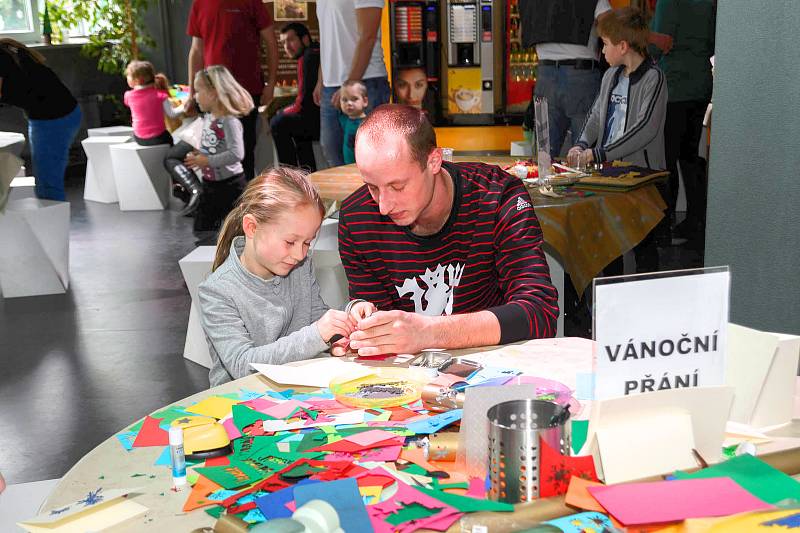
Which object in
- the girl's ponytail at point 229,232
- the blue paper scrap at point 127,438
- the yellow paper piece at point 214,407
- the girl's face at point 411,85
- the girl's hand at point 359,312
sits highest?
the girl's face at point 411,85

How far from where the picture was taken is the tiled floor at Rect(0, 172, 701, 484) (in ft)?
11.8

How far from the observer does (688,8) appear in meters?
6.05

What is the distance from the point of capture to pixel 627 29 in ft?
15.3

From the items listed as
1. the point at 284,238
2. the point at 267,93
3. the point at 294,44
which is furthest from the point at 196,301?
the point at 294,44

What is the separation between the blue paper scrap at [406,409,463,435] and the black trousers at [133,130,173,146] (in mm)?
7323

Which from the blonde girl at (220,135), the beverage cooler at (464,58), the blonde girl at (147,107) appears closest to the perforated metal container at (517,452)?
the blonde girl at (220,135)

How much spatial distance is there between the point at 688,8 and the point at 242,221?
4634 millimetres

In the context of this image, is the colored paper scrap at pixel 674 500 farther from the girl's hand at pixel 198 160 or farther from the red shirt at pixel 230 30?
the red shirt at pixel 230 30

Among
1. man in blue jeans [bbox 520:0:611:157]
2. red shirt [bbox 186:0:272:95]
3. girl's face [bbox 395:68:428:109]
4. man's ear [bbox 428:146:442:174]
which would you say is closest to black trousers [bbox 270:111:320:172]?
red shirt [bbox 186:0:272:95]

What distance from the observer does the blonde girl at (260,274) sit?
88.5 inches

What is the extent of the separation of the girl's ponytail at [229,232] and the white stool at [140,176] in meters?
5.98

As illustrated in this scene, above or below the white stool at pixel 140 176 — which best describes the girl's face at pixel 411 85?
above

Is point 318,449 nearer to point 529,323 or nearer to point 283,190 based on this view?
point 529,323

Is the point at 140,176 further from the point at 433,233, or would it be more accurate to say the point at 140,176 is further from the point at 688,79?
the point at 433,233
